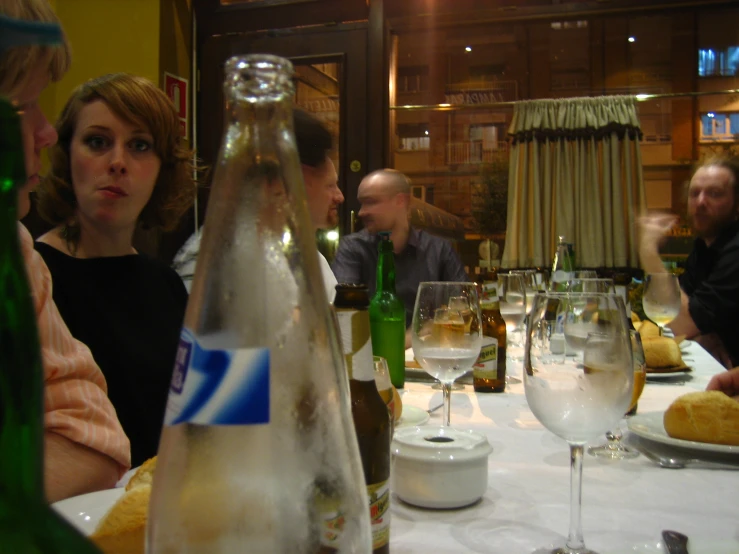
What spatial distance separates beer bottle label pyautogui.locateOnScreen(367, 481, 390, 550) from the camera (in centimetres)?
50

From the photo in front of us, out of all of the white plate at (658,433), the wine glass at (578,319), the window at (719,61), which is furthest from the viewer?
the window at (719,61)

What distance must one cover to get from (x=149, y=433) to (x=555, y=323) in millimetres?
992

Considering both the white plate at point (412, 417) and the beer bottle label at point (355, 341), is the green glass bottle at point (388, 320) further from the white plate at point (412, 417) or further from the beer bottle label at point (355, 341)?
the beer bottle label at point (355, 341)

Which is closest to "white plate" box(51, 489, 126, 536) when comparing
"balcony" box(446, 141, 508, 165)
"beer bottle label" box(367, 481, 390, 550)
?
A: "beer bottle label" box(367, 481, 390, 550)

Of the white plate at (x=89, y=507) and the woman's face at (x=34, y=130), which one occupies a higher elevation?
the woman's face at (x=34, y=130)

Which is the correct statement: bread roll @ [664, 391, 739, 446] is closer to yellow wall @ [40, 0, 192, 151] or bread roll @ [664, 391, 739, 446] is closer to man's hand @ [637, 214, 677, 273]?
man's hand @ [637, 214, 677, 273]

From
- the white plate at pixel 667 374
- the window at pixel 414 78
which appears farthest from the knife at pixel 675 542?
the window at pixel 414 78

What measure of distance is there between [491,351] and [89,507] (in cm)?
95

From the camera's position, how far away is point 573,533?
591 mm

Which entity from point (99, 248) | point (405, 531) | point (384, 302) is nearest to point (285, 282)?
point (405, 531)

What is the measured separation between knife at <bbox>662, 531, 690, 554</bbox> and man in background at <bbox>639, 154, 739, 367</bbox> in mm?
2304

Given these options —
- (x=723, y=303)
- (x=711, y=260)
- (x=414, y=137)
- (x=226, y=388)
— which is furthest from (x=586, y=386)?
(x=414, y=137)

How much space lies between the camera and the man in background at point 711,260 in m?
2.60

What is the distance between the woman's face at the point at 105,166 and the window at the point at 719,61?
5025mm
